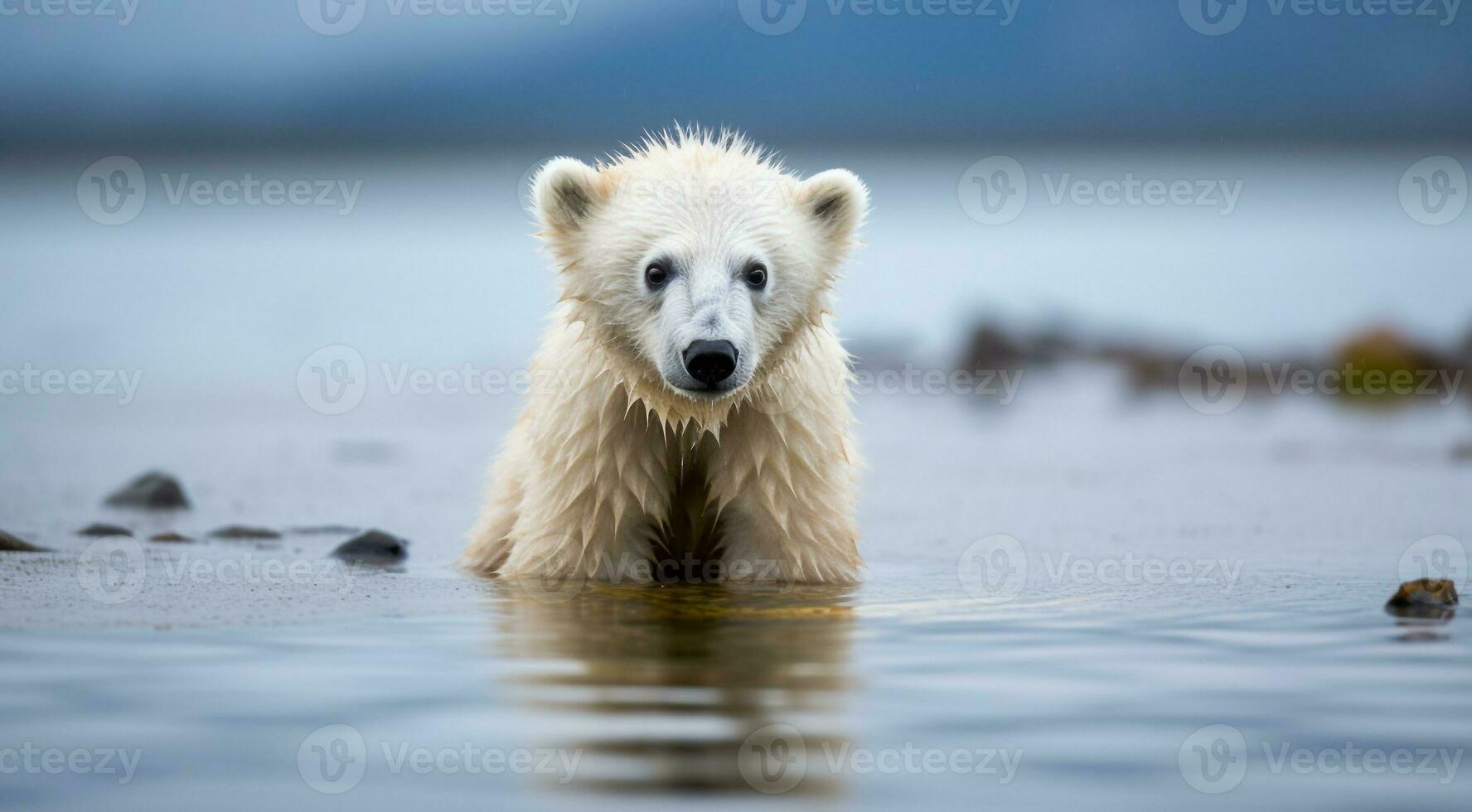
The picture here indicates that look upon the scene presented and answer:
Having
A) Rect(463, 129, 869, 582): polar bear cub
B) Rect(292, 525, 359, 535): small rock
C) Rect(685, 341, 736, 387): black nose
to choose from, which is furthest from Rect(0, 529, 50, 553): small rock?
Rect(685, 341, 736, 387): black nose

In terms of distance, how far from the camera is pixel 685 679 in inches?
189

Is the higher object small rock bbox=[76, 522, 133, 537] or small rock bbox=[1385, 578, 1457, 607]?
small rock bbox=[76, 522, 133, 537]

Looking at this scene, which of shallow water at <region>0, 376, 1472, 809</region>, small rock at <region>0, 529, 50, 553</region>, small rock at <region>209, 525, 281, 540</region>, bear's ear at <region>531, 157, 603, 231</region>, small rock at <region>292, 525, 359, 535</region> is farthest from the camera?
small rock at <region>292, 525, 359, 535</region>

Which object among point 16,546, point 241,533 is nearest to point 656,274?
point 16,546

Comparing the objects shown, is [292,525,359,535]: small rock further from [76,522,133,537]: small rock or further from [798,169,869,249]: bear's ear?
[798,169,869,249]: bear's ear

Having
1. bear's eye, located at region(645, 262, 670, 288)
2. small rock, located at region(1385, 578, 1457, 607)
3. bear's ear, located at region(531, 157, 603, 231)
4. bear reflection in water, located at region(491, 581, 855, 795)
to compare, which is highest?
bear's ear, located at region(531, 157, 603, 231)

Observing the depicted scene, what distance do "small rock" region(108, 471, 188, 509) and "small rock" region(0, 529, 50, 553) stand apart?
3069mm

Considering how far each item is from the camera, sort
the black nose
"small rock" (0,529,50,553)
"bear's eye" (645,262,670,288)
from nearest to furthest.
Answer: the black nose < "bear's eye" (645,262,670,288) < "small rock" (0,529,50,553)

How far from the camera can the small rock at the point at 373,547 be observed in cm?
859

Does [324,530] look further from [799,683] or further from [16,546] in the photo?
[799,683]

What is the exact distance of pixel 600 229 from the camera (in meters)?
7.14

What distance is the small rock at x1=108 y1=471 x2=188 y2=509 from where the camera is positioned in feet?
37.3

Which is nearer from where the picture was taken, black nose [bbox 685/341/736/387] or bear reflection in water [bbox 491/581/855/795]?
bear reflection in water [bbox 491/581/855/795]

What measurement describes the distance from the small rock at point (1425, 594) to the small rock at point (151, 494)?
26.8 feet
